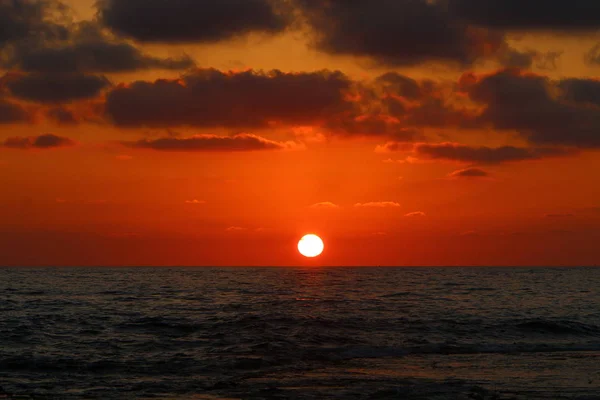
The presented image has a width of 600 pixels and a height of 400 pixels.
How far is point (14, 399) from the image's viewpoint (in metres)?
22.4

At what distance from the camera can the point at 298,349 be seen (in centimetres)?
3506

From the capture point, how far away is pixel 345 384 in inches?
985

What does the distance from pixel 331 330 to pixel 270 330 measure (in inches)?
147

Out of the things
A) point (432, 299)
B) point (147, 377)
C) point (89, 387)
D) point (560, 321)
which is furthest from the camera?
point (432, 299)

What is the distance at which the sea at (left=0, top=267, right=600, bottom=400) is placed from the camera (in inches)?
952

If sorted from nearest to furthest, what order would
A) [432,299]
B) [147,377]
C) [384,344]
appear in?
[147,377]
[384,344]
[432,299]

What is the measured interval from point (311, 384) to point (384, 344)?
12.9 meters

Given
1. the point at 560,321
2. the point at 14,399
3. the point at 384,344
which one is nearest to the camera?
the point at 14,399

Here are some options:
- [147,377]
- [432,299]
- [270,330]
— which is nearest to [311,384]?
[147,377]

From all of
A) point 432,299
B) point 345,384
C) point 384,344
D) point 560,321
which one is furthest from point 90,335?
point 432,299

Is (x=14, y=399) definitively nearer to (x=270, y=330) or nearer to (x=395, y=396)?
(x=395, y=396)

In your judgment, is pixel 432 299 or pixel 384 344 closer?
pixel 384 344

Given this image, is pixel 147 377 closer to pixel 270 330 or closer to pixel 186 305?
pixel 270 330

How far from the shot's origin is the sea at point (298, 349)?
24188 mm
